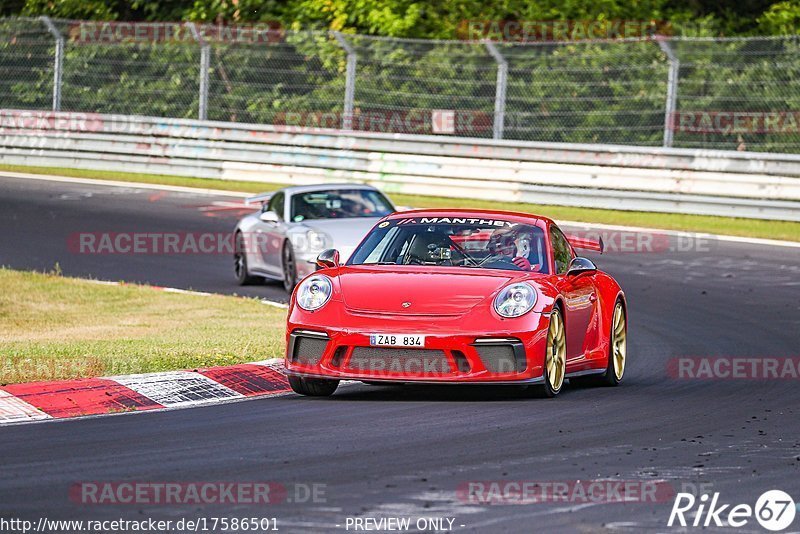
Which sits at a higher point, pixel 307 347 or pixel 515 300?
pixel 515 300

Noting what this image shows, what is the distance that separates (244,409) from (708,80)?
16.4 metres

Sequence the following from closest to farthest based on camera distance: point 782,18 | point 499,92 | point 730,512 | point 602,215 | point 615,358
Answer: point 730,512 < point 615,358 < point 602,215 < point 499,92 < point 782,18

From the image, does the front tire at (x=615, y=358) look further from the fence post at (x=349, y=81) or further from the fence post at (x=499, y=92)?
the fence post at (x=349, y=81)

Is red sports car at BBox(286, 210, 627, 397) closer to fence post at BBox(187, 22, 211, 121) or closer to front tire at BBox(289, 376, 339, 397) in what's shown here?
front tire at BBox(289, 376, 339, 397)

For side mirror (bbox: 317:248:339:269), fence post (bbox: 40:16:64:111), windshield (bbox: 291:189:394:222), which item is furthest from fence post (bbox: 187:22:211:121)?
side mirror (bbox: 317:248:339:269)

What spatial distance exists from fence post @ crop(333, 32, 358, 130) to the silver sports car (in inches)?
306

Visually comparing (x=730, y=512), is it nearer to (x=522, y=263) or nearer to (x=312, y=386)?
(x=312, y=386)

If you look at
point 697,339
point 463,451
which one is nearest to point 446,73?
point 697,339

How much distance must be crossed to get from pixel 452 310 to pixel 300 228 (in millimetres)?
7651

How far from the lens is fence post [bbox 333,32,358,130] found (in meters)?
26.5

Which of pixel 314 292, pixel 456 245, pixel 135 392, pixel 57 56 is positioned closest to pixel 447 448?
pixel 314 292

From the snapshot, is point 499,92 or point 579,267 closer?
point 579,267

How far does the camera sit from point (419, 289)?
390 inches

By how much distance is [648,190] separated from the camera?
24.0 m
